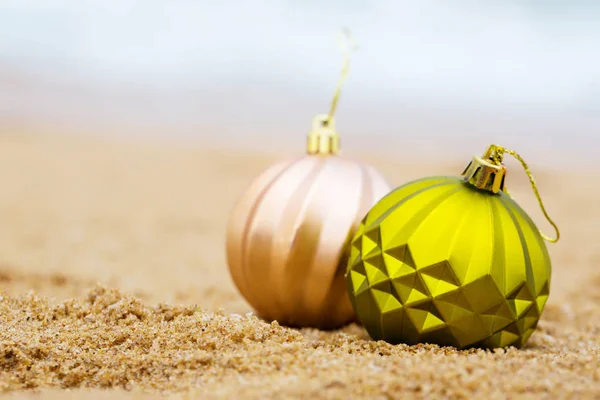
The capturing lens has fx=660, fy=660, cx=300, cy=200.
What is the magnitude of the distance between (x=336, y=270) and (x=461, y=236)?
54cm

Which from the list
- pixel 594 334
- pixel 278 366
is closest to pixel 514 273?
pixel 278 366

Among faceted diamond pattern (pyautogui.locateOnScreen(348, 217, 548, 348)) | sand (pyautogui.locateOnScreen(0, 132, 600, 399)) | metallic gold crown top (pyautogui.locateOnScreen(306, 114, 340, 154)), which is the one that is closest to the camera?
sand (pyautogui.locateOnScreen(0, 132, 600, 399))

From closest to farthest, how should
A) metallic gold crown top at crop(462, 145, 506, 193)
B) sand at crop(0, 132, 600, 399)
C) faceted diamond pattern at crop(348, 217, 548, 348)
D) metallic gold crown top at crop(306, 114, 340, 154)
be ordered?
sand at crop(0, 132, 600, 399) → faceted diamond pattern at crop(348, 217, 548, 348) → metallic gold crown top at crop(462, 145, 506, 193) → metallic gold crown top at crop(306, 114, 340, 154)

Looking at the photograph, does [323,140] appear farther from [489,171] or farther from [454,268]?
[454,268]

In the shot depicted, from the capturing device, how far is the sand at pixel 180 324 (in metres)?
1.53

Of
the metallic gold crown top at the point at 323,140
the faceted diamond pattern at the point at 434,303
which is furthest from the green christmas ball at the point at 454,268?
the metallic gold crown top at the point at 323,140

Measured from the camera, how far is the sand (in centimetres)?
153

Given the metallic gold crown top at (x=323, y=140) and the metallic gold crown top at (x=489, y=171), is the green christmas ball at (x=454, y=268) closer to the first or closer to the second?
the metallic gold crown top at (x=489, y=171)

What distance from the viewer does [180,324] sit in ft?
6.57

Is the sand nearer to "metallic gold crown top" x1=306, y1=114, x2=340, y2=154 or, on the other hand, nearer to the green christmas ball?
the green christmas ball

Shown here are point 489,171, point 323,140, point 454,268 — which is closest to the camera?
point 454,268

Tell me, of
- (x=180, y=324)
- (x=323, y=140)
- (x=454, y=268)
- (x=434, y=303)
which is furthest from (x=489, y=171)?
(x=180, y=324)

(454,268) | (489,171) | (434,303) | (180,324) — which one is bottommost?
(180,324)

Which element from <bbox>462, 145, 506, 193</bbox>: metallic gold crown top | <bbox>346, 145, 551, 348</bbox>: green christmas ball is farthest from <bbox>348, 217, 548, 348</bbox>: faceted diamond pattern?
<bbox>462, 145, 506, 193</bbox>: metallic gold crown top
